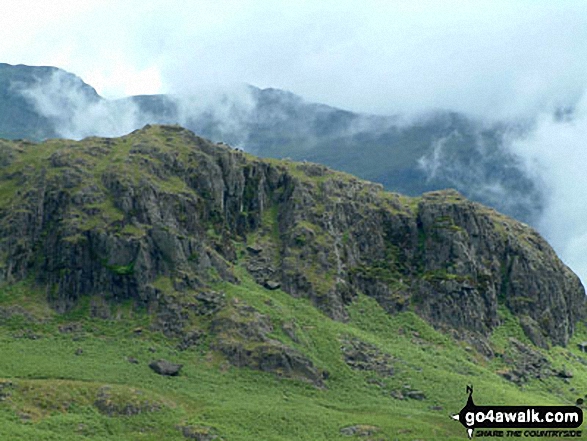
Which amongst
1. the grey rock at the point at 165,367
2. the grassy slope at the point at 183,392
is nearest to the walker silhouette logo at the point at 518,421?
the grassy slope at the point at 183,392

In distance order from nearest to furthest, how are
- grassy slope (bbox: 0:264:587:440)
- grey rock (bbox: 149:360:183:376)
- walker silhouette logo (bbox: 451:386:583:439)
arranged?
grassy slope (bbox: 0:264:587:440) → walker silhouette logo (bbox: 451:386:583:439) → grey rock (bbox: 149:360:183:376)

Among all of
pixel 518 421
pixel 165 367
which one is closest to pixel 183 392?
pixel 165 367

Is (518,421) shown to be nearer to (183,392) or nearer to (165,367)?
(183,392)

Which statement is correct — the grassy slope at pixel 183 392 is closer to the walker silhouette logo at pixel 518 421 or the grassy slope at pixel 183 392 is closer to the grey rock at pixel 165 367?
the grey rock at pixel 165 367

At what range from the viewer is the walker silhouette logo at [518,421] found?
159 m

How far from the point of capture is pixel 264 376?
180625 mm

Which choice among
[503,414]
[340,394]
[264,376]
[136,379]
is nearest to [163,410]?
[136,379]

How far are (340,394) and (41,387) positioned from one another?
7110 cm

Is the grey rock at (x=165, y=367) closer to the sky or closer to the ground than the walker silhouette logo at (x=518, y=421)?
closer to the sky

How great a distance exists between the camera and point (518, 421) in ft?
545

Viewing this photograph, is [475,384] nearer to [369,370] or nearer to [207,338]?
[369,370]

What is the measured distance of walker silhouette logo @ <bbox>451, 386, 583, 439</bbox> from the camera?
15888 cm

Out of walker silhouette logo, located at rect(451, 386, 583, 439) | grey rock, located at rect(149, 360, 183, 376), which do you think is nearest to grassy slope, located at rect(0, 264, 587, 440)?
grey rock, located at rect(149, 360, 183, 376)

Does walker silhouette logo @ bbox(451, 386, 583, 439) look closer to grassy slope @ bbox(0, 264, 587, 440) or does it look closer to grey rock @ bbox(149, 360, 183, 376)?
grassy slope @ bbox(0, 264, 587, 440)
